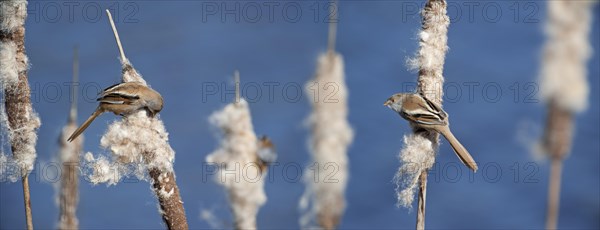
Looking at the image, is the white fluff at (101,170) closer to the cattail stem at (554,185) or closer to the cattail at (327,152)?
the cattail at (327,152)

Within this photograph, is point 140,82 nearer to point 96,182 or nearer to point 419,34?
point 96,182

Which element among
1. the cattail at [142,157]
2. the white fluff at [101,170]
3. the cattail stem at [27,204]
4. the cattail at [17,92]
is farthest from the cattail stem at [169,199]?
the cattail at [17,92]

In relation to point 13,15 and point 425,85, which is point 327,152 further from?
point 13,15

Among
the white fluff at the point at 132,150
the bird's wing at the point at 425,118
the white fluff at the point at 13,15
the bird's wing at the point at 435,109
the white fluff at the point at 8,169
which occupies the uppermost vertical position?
the white fluff at the point at 13,15

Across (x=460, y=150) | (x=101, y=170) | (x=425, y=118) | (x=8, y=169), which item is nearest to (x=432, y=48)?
(x=425, y=118)

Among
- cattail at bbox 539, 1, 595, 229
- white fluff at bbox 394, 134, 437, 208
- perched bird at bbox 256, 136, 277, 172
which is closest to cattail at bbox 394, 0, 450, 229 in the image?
white fluff at bbox 394, 134, 437, 208
